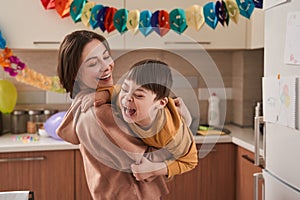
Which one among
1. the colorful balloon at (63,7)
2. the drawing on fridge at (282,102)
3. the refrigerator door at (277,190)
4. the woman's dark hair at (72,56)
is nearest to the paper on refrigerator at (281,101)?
the drawing on fridge at (282,102)

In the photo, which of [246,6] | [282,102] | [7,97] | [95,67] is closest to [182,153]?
[95,67]

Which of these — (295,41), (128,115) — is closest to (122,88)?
(128,115)

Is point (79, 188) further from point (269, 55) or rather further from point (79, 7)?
point (269, 55)

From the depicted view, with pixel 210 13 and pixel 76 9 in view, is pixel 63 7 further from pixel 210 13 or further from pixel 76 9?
pixel 210 13

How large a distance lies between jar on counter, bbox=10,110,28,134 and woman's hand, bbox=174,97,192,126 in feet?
5.68

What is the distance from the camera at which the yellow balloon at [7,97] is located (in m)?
2.54

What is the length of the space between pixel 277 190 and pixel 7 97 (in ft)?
5.17

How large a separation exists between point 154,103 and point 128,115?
0.07 m

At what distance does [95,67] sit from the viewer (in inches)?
45.9

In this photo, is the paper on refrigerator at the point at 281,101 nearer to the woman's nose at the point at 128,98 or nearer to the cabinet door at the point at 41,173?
the woman's nose at the point at 128,98

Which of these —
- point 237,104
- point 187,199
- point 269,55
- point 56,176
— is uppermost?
point 269,55

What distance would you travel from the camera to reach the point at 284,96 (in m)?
1.56

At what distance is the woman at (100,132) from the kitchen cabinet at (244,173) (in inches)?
45.8

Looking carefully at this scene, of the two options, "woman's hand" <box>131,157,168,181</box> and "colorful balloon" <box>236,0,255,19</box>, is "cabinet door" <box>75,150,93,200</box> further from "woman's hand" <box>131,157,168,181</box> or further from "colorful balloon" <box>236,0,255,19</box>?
"woman's hand" <box>131,157,168,181</box>
